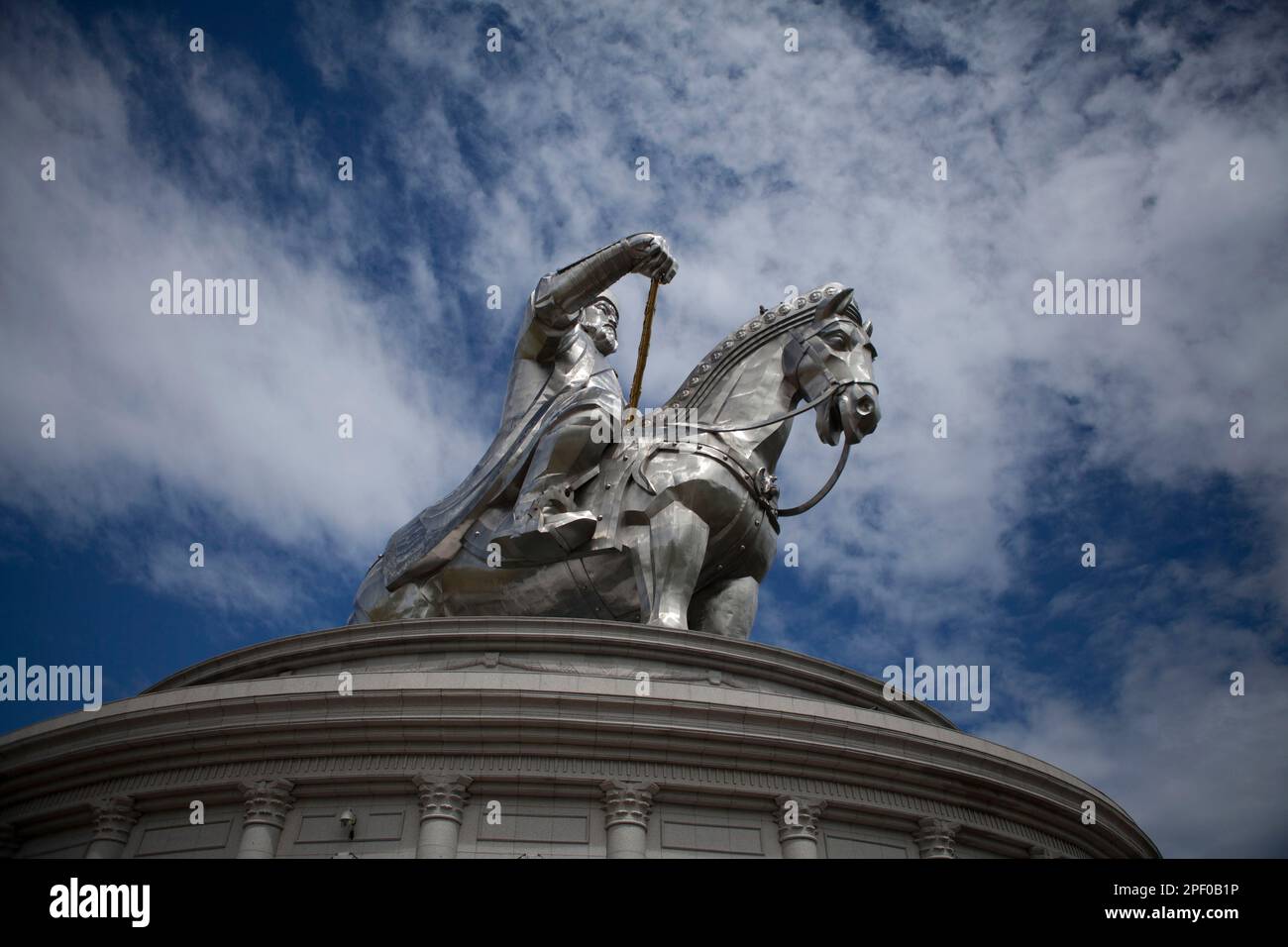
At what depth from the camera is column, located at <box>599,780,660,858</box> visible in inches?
351

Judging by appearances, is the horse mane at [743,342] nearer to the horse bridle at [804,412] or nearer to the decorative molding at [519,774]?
the horse bridle at [804,412]

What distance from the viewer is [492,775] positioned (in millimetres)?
9195

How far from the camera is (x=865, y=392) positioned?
508 inches

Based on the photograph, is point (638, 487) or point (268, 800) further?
point (638, 487)

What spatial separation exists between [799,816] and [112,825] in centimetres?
573

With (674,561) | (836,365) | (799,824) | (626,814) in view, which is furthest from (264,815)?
(836,365)

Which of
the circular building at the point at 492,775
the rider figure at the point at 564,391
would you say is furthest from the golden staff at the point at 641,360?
the circular building at the point at 492,775

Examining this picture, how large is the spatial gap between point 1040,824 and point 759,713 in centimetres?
322

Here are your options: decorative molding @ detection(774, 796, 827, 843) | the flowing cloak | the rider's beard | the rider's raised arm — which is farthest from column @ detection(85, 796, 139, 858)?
the rider's beard

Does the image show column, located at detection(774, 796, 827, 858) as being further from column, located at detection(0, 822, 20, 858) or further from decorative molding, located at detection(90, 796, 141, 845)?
column, located at detection(0, 822, 20, 858)

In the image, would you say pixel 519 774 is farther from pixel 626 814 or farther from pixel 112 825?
pixel 112 825

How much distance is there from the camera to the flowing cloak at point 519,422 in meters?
13.7

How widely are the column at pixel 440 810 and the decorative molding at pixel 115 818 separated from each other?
2571 mm
